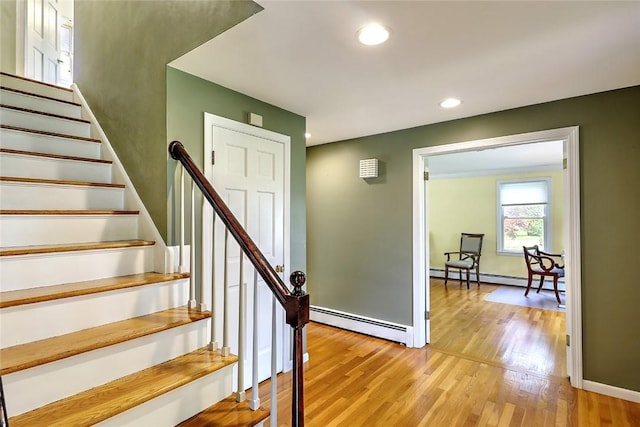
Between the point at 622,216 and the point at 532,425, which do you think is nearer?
the point at 532,425

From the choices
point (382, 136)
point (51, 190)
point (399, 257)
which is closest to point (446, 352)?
point (399, 257)

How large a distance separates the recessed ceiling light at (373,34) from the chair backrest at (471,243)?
5.75 metres

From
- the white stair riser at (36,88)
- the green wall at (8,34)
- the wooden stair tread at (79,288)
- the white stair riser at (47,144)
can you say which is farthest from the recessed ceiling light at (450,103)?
the green wall at (8,34)

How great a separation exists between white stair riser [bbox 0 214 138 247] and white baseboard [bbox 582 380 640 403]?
139 inches

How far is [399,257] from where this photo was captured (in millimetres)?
3500

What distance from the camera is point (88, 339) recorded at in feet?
4.69

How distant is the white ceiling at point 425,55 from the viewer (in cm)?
152

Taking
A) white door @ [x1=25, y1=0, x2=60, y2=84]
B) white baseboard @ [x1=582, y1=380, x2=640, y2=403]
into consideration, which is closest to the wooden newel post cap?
white baseboard @ [x1=582, y1=380, x2=640, y2=403]

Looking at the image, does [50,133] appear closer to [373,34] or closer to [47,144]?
[47,144]

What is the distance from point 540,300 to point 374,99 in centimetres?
471

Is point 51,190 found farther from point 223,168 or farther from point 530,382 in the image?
point 530,382

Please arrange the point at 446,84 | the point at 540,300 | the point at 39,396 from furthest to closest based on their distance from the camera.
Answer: the point at 540,300
the point at 446,84
the point at 39,396

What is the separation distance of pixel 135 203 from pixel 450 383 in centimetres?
277

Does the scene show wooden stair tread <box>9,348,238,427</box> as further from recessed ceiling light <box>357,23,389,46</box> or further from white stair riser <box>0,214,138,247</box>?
recessed ceiling light <box>357,23,389,46</box>
